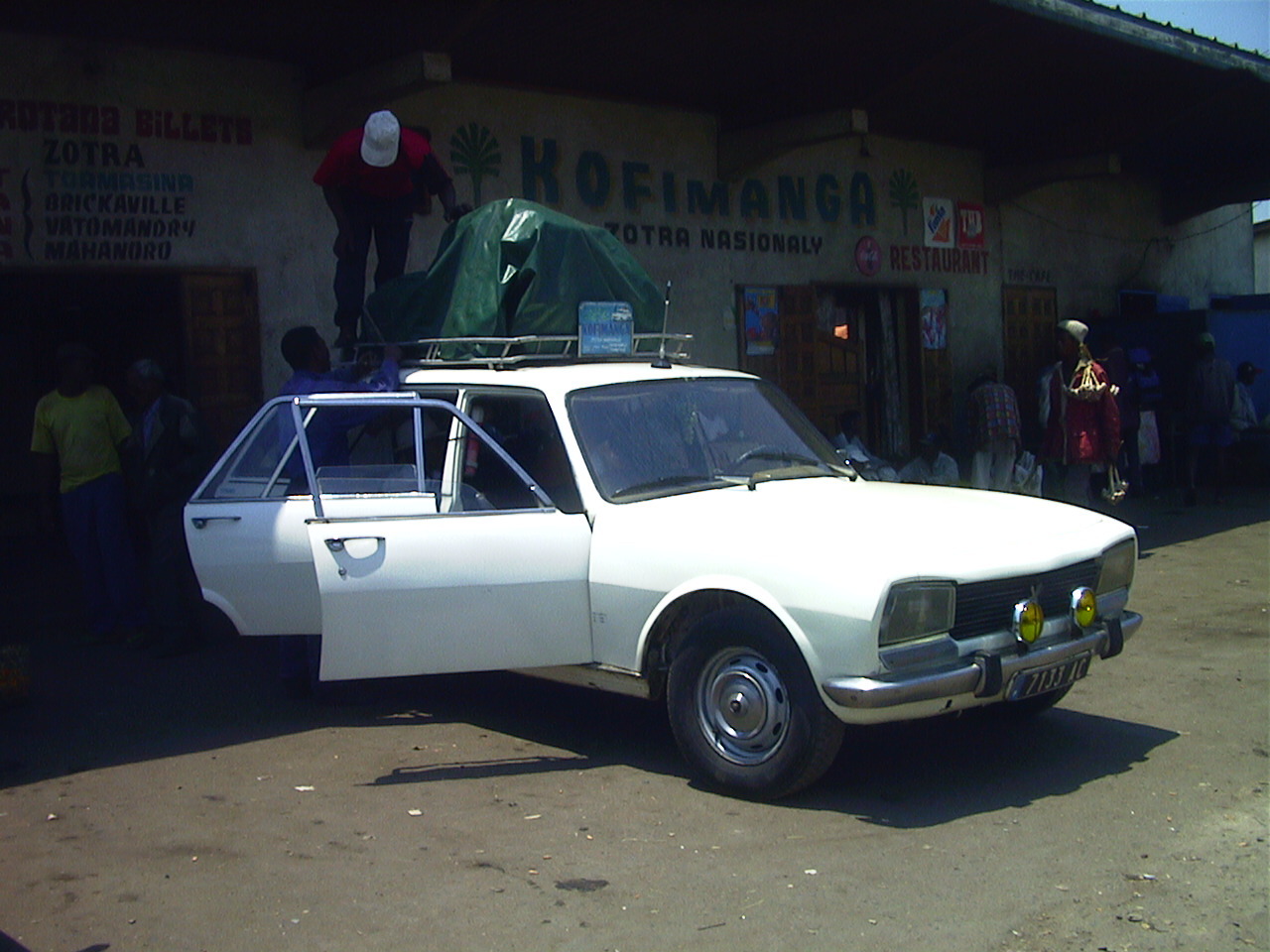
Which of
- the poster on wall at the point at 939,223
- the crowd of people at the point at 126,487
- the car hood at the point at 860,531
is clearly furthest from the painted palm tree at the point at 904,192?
the car hood at the point at 860,531

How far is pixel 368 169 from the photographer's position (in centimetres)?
800

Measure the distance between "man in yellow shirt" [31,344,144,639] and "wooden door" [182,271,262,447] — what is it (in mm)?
766

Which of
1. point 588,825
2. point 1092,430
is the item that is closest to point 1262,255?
point 1092,430

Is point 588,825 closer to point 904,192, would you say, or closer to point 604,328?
point 604,328

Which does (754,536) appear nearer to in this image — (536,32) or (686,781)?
(686,781)

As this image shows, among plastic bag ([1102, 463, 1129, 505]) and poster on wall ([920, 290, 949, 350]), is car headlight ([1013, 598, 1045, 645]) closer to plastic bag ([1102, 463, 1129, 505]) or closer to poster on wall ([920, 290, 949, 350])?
plastic bag ([1102, 463, 1129, 505])

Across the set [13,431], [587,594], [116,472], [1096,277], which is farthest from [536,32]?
[1096,277]

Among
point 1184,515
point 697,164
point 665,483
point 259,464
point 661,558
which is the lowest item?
point 1184,515

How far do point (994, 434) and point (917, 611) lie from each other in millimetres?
7969

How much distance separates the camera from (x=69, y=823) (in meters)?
5.00

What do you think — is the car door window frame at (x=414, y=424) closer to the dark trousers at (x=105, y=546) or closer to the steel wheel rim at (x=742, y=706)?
the steel wheel rim at (x=742, y=706)

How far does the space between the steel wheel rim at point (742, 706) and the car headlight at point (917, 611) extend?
475 millimetres

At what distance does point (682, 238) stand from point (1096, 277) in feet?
24.9

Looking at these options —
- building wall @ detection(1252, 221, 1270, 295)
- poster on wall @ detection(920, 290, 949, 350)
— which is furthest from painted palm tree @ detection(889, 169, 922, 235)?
building wall @ detection(1252, 221, 1270, 295)
